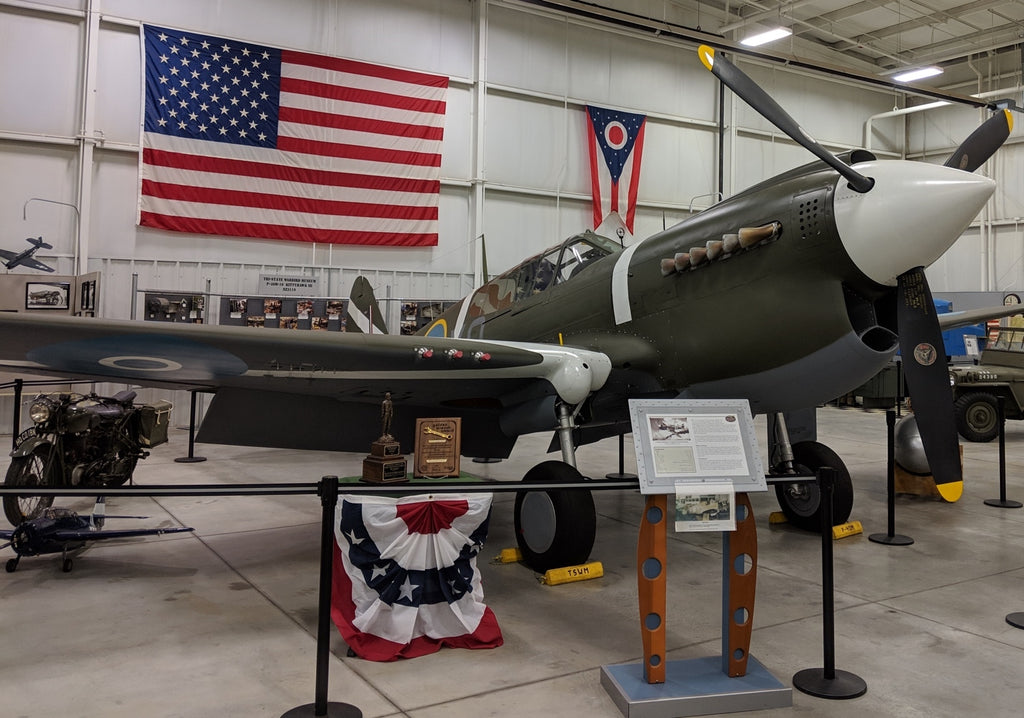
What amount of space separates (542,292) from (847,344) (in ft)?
7.84

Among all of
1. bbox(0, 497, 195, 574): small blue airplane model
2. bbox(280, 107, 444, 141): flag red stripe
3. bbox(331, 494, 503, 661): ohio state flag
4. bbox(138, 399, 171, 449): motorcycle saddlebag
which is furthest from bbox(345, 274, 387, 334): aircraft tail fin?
bbox(331, 494, 503, 661): ohio state flag

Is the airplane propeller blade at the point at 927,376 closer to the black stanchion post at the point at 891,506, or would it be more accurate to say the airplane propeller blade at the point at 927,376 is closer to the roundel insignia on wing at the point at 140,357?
the black stanchion post at the point at 891,506

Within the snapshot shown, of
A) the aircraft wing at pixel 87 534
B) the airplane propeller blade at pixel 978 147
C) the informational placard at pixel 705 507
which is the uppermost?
the airplane propeller blade at pixel 978 147

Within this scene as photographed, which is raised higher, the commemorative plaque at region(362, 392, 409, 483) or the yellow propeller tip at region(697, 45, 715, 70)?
the yellow propeller tip at region(697, 45, 715, 70)

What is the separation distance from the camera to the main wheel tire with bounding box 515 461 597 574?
156 inches

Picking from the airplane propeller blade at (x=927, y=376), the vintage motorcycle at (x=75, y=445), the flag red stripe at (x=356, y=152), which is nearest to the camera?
the airplane propeller blade at (x=927, y=376)

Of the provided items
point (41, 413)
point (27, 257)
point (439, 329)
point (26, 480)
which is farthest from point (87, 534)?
point (27, 257)

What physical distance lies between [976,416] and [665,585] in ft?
32.4

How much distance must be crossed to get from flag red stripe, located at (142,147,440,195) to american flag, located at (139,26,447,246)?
17 millimetres

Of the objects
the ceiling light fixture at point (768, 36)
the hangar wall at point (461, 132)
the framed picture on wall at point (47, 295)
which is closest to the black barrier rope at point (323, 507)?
the framed picture on wall at point (47, 295)

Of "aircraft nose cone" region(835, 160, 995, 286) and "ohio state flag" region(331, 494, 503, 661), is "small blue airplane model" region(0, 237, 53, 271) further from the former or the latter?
"aircraft nose cone" region(835, 160, 995, 286)

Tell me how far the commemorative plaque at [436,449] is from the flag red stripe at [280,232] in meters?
9.28

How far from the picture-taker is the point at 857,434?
11.0 metres

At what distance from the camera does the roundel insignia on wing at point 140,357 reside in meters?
3.29
